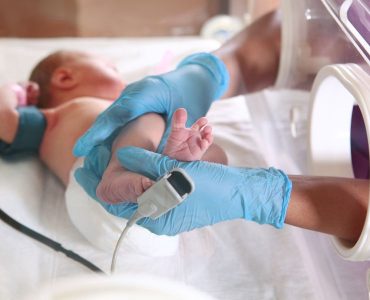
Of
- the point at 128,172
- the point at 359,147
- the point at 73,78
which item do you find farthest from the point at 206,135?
the point at 73,78

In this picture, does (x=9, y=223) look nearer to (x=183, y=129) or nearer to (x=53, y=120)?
(x=53, y=120)

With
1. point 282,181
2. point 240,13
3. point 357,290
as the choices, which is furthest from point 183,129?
point 240,13

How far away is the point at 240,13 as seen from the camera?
2.14 meters

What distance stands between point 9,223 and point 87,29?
125 cm

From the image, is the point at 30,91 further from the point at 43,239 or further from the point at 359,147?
the point at 359,147

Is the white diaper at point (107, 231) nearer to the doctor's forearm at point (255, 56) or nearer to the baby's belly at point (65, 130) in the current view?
the baby's belly at point (65, 130)

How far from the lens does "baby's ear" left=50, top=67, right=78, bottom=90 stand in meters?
1.45

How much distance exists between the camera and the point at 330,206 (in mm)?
859

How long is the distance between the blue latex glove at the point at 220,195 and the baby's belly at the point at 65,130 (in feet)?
1.38

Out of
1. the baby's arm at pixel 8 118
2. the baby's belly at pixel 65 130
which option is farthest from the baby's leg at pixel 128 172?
the baby's arm at pixel 8 118

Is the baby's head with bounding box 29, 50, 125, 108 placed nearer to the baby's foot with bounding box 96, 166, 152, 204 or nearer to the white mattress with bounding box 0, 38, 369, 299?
the white mattress with bounding box 0, 38, 369, 299

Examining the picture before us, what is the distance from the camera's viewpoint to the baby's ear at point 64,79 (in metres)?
1.45

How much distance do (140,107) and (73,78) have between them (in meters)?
0.50

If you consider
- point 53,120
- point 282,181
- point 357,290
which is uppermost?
point 282,181
